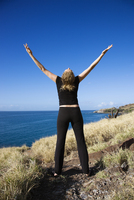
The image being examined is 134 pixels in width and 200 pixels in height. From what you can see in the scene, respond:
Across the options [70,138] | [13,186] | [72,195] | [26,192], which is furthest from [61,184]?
[70,138]

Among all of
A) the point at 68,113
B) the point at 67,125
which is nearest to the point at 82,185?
the point at 67,125

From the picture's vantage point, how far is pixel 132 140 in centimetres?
448

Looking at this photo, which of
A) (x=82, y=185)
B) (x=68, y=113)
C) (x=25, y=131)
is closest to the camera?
(x=82, y=185)

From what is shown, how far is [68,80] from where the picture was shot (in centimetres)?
288

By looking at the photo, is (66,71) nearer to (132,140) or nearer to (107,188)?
(107,188)

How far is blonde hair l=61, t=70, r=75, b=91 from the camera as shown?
2879 mm

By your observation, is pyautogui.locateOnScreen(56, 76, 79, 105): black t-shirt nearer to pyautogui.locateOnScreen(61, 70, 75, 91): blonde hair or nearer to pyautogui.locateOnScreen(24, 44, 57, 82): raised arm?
pyautogui.locateOnScreen(61, 70, 75, 91): blonde hair

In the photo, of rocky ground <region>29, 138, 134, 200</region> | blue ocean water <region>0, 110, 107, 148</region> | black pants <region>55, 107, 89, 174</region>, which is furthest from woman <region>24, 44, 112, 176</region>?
blue ocean water <region>0, 110, 107, 148</region>

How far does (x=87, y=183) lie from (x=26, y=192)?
119 centimetres

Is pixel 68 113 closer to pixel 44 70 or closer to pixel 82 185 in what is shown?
pixel 44 70

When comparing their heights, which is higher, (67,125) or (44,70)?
(44,70)

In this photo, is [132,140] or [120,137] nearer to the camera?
[132,140]

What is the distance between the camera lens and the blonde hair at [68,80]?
2879 millimetres

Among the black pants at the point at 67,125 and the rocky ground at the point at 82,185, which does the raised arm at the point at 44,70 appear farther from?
the rocky ground at the point at 82,185
